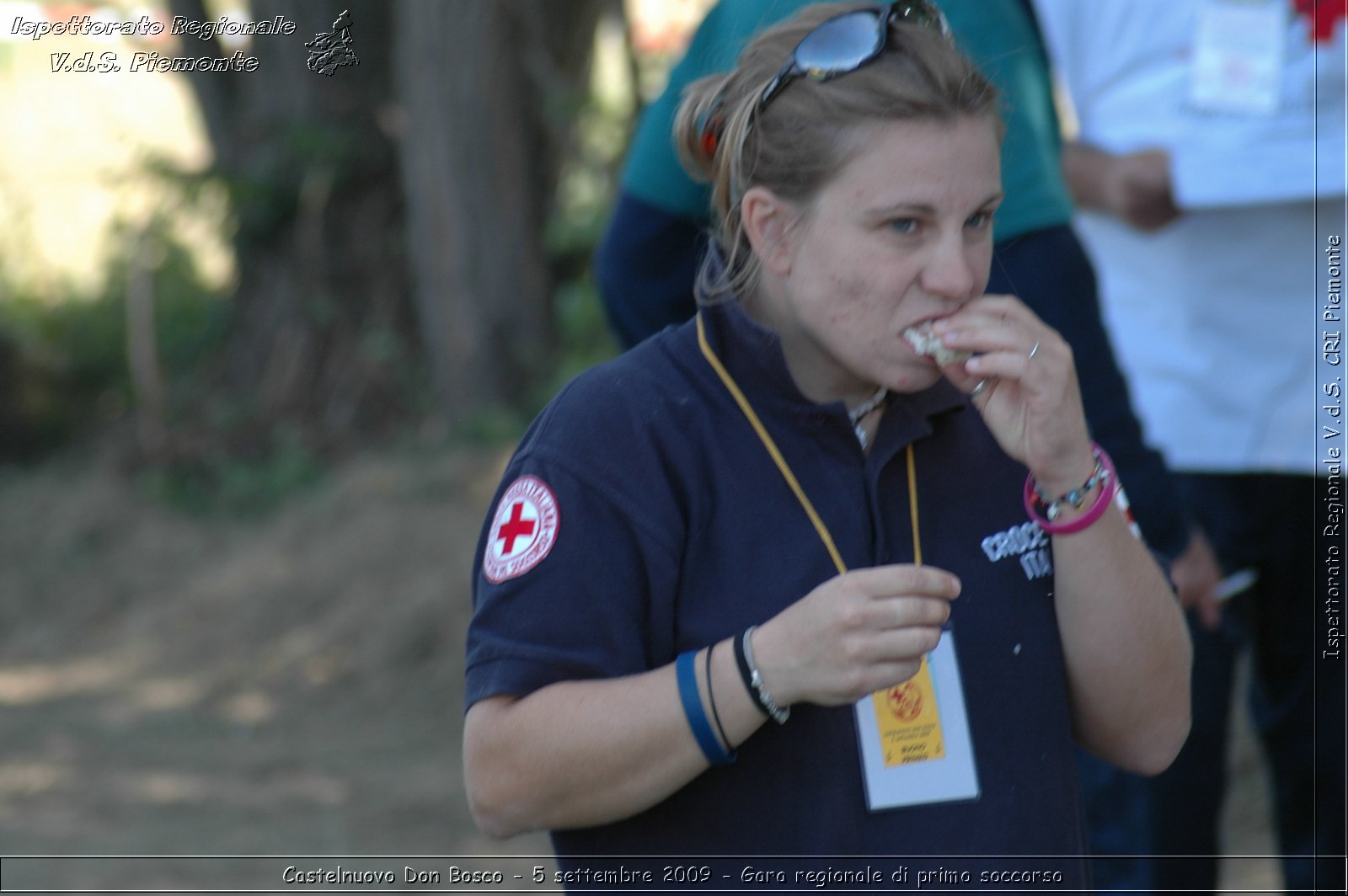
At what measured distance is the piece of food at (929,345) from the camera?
1681 millimetres

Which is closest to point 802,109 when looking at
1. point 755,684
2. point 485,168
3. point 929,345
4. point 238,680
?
point 929,345

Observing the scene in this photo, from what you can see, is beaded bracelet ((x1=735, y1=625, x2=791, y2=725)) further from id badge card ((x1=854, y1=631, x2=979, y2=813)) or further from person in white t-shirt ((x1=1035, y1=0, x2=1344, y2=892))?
person in white t-shirt ((x1=1035, y1=0, x2=1344, y2=892))

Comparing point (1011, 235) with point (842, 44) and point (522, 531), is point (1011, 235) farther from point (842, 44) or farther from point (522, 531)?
point (522, 531)

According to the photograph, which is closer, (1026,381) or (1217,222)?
(1026,381)

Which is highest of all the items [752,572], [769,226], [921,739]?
[769,226]

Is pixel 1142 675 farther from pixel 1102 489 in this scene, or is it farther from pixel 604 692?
pixel 604 692

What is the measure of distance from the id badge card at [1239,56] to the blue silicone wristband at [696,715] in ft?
6.57

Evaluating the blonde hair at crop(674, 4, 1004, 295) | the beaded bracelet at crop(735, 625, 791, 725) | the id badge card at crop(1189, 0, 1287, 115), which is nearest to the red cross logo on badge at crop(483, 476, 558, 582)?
the beaded bracelet at crop(735, 625, 791, 725)

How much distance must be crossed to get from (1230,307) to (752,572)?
5.95 ft

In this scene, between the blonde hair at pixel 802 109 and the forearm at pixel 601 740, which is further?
the blonde hair at pixel 802 109

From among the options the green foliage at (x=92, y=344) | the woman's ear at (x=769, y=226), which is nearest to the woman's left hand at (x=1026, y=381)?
the woman's ear at (x=769, y=226)

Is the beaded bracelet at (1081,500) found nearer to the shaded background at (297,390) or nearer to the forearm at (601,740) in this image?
the forearm at (601,740)

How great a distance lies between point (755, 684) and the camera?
1544 mm

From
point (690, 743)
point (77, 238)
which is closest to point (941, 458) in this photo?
point (690, 743)
